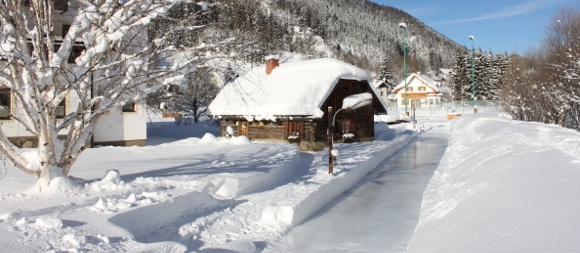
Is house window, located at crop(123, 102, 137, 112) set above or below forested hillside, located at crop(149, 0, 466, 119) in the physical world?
below

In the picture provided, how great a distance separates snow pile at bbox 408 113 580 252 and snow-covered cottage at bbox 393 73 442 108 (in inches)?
2933

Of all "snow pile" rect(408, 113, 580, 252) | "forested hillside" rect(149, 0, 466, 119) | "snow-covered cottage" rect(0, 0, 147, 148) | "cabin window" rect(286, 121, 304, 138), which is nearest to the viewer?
"snow pile" rect(408, 113, 580, 252)

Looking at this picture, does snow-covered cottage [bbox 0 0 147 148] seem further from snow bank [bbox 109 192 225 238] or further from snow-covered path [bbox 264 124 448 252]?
snow bank [bbox 109 192 225 238]

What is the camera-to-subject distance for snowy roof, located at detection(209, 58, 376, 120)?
24.1 m

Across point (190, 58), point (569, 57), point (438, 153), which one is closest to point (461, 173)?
point (190, 58)

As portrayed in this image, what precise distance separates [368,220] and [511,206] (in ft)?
13.8

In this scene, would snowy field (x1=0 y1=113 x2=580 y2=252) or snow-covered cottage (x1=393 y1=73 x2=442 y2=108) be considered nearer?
snowy field (x1=0 y1=113 x2=580 y2=252)

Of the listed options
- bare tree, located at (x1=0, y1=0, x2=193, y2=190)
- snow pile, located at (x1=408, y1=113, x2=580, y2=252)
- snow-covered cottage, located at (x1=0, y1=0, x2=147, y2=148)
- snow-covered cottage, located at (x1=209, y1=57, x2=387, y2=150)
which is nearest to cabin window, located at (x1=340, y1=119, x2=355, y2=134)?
snow-covered cottage, located at (x1=209, y1=57, x2=387, y2=150)

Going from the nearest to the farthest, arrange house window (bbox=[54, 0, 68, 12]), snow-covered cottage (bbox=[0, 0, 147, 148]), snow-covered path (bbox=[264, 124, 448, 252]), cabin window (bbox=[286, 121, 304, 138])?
snow-covered path (bbox=[264, 124, 448, 252])
house window (bbox=[54, 0, 68, 12])
snow-covered cottage (bbox=[0, 0, 147, 148])
cabin window (bbox=[286, 121, 304, 138])

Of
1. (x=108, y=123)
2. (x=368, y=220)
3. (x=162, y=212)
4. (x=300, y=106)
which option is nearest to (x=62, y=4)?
(x=162, y=212)

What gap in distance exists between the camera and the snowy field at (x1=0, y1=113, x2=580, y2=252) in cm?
591

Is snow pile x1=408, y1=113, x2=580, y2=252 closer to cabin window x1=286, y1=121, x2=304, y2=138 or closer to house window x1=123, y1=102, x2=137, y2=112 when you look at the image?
cabin window x1=286, y1=121, x2=304, y2=138

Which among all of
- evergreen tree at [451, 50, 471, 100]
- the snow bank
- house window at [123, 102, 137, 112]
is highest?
evergreen tree at [451, 50, 471, 100]

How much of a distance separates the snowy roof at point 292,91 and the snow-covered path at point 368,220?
307 inches
